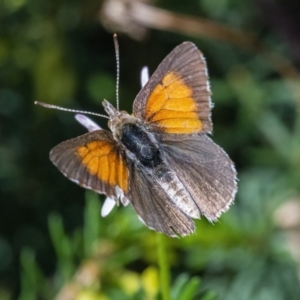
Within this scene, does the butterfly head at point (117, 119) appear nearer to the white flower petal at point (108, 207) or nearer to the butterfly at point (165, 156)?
the butterfly at point (165, 156)

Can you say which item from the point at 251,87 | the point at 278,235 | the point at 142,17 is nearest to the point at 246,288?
the point at 278,235

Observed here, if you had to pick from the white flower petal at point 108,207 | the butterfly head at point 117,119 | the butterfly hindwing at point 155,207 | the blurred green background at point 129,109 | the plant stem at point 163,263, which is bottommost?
the blurred green background at point 129,109

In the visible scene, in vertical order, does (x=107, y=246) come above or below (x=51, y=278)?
above

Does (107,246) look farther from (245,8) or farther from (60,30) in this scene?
(245,8)

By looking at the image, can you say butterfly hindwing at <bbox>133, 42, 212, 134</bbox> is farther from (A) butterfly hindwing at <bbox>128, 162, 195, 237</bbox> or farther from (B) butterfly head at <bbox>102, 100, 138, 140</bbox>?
(A) butterfly hindwing at <bbox>128, 162, 195, 237</bbox>

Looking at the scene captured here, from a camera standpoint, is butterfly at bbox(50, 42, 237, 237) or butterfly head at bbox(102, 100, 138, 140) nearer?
butterfly at bbox(50, 42, 237, 237)

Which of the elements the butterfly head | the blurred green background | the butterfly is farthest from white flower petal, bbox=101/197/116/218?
the blurred green background

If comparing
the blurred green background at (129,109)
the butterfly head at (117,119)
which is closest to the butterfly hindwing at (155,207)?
the butterfly head at (117,119)

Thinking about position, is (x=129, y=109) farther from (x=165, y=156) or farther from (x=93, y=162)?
(x=93, y=162)
